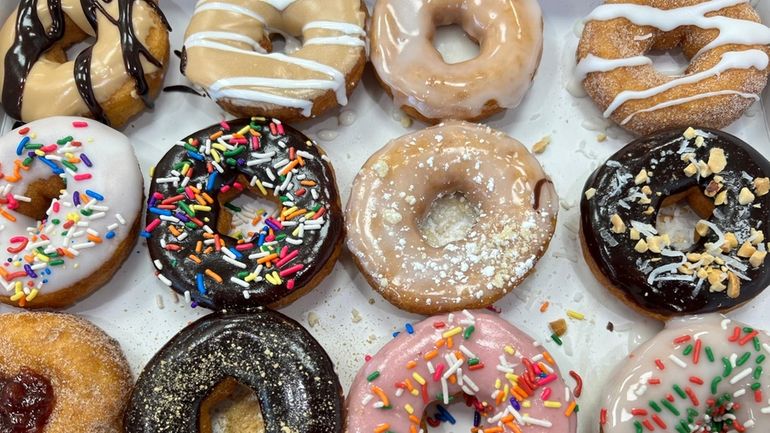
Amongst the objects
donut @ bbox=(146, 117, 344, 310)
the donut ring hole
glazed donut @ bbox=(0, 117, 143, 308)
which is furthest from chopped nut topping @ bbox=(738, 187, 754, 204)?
glazed donut @ bbox=(0, 117, 143, 308)

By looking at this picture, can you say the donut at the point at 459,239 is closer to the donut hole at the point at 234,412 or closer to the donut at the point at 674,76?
the donut at the point at 674,76

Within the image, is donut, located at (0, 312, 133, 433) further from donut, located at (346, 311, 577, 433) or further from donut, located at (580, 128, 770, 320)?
donut, located at (580, 128, 770, 320)

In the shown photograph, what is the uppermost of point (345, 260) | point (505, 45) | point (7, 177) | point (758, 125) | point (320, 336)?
point (505, 45)

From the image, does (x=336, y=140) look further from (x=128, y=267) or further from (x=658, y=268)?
(x=658, y=268)

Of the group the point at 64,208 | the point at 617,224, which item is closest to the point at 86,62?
the point at 64,208

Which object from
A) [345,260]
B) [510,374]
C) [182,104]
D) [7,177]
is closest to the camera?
[510,374]

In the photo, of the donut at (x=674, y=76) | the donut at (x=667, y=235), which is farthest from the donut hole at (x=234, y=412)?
the donut at (x=674, y=76)

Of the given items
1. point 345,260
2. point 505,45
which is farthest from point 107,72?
point 505,45
